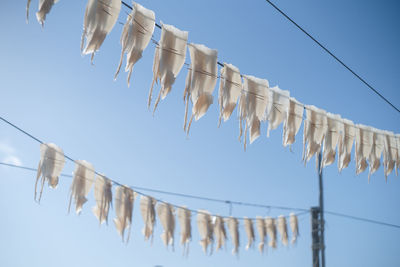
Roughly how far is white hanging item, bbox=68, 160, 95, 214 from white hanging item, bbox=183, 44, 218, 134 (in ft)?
9.03

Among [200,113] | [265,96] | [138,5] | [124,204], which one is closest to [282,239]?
[124,204]

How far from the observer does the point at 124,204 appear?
18.7 ft

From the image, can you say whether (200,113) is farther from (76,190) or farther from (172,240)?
(172,240)

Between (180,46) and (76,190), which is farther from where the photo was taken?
(76,190)

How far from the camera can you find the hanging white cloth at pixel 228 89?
322 centimetres

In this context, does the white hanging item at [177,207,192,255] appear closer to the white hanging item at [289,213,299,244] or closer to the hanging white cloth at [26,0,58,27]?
the white hanging item at [289,213,299,244]

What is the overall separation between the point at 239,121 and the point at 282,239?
5953 mm

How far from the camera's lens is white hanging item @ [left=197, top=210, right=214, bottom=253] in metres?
7.32

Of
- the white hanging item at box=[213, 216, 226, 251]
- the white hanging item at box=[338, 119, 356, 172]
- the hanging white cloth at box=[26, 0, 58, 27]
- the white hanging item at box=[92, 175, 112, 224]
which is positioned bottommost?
the white hanging item at box=[213, 216, 226, 251]

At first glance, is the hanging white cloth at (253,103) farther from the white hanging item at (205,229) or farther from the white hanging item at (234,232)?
the white hanging item at (234,232)

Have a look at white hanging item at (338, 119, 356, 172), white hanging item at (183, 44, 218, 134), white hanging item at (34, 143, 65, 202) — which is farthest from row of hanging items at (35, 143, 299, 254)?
white hanging item at (338, 119, 356, 172)

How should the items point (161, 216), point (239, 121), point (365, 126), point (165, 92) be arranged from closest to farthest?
point (165, 92) < point (239, 121) < point (365, 126) < point (161, 216)

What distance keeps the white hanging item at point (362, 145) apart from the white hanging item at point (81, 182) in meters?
3.13

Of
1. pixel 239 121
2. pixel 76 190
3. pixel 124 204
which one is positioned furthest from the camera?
pixel 124 204
